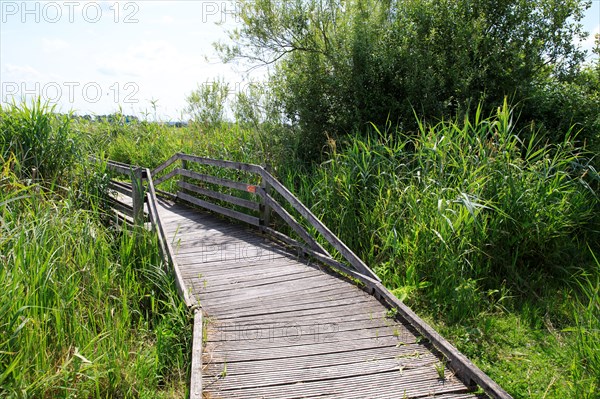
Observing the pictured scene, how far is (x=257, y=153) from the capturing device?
977cm

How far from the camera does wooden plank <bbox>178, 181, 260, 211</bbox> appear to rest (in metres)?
7.87

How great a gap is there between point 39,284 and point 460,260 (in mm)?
4232

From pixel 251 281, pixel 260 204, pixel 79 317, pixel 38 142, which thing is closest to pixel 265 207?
pixel 260 204

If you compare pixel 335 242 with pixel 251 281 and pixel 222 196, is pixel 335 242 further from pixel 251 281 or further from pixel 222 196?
pixel 222 196

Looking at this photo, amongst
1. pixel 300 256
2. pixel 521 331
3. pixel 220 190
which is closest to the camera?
pixel 521 331

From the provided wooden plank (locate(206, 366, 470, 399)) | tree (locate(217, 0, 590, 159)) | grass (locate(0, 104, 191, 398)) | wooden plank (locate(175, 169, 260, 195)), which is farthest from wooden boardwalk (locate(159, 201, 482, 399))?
tree (locate(217, 0, 590, 159))

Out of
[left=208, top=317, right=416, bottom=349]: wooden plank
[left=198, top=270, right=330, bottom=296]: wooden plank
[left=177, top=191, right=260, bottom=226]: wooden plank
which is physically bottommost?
[left=208, top=317, right=416, bottom=349]: wooden plank

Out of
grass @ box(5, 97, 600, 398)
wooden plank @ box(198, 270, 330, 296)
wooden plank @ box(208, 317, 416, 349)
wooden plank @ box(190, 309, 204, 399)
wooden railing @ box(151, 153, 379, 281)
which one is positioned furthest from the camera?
wooden railing @ box(151, 153, 379, 281)

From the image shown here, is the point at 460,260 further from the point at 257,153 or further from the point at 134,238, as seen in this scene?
the point at 257,153

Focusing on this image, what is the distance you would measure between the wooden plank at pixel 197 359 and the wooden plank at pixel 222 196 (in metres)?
3.48

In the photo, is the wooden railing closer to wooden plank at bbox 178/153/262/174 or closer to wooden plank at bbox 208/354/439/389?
wooden plank at bbox 178/153/262/174

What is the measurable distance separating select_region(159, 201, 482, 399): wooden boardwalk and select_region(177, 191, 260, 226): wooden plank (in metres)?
1.60

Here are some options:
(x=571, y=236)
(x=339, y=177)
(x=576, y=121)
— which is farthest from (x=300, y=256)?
(x=576, y=121)

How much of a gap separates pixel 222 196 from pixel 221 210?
11.0 inches
